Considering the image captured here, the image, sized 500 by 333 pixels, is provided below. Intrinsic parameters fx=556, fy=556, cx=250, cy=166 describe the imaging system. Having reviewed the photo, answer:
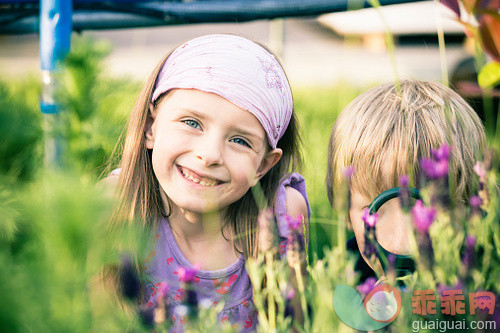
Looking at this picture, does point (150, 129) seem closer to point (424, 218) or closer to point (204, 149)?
point (204, 149)

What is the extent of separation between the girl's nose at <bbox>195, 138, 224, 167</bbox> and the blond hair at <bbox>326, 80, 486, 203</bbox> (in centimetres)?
42

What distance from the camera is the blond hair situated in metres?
→ 1.64

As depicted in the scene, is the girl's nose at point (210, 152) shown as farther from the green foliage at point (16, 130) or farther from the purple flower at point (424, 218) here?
the purple flower at point (424, 218)

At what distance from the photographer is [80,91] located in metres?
0.57

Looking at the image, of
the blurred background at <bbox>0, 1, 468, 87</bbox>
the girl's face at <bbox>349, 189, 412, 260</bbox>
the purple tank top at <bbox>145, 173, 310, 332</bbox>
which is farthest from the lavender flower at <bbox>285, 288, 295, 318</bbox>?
the blurred background at <bbox>0, 1, 468, 87</bbox>

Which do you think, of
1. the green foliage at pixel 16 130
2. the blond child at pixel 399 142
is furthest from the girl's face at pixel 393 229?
the green foliage at pixel 16 130

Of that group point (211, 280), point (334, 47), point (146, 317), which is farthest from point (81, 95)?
point (334, 47)

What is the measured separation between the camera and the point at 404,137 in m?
1.68

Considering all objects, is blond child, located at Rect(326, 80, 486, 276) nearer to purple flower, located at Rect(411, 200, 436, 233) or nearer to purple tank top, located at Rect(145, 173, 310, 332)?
purple tank top, located at Rect(145, 173, 310, 332)

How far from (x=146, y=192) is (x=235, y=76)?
50cm

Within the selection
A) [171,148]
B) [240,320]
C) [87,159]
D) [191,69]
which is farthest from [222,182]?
[87,159]

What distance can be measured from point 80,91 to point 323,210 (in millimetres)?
2106

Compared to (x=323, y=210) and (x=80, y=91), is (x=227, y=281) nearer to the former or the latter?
(x=323, y=210)

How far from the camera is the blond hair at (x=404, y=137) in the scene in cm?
164
